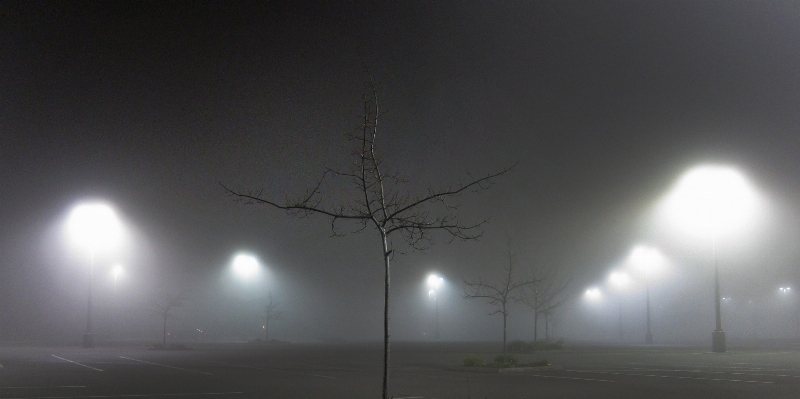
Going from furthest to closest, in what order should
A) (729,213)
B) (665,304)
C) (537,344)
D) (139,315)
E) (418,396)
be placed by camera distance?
(665,304) < (139,315) < (537,344) < (729,213) < (418,396)

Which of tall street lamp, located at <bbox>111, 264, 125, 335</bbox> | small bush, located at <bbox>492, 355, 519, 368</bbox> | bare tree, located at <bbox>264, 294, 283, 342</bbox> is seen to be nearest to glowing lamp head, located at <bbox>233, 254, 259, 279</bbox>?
bare tree, located at <bbox>264, 294, 283, 342</bbox>

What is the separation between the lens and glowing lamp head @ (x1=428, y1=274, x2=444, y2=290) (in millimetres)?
80375

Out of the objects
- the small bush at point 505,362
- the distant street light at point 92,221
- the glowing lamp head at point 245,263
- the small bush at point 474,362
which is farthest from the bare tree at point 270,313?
the small bush at point 505,362

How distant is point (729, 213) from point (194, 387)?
107 feet

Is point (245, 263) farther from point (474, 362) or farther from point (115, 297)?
point (474, 362)

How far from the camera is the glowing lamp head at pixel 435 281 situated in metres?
80.4

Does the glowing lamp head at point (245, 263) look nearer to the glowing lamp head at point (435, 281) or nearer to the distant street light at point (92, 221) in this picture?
the distant street light at point (92, 221)

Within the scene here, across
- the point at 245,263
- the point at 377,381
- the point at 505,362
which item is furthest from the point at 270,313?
the point at 377,381

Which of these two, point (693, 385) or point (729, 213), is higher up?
point (729, 213)

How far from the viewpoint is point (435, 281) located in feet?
265

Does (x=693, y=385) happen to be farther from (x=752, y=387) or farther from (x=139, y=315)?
(x=139, y=315)

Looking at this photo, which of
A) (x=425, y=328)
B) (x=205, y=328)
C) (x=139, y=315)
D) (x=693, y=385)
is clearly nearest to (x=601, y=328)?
(x=425, y=328)

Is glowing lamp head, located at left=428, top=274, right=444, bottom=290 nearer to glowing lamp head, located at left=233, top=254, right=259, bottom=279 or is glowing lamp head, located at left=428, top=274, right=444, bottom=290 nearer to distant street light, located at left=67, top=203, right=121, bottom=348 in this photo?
glowing lamp head, located at left=233, top=254, right=259, bottom=279

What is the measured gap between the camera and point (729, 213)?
4012 cm
